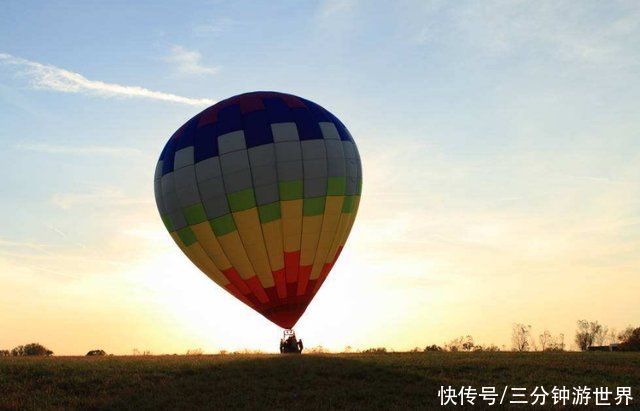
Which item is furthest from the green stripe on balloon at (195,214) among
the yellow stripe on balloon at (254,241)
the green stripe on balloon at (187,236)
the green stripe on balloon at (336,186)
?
the green stripe on balloon at (336,186)

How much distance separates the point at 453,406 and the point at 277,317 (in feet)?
46.0

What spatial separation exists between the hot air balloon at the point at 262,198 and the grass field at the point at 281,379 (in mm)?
5492

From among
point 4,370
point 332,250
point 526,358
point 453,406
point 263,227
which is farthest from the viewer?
point 332,250

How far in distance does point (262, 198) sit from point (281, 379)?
10.3 m

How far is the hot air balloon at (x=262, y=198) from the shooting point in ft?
102

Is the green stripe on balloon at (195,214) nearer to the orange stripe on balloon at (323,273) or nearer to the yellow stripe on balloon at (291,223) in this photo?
the yellow stripe on balloon at (291,223)

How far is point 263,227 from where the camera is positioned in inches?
1228

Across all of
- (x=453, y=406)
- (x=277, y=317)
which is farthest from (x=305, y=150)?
(x=453, y=406)

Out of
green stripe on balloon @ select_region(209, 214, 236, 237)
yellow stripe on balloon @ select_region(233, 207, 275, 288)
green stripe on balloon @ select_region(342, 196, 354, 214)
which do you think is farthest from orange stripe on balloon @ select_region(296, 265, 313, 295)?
green stripe on balloon @ select_region(209, 214, 236, 237)

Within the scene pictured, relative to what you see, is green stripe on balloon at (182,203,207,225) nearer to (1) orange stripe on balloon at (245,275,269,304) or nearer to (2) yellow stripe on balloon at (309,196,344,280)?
(1) orange stripe on balloon at (245,275,269,304)

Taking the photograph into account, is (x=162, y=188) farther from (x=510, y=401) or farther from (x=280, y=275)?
(x=510, y=401)

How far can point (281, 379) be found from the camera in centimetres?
2272

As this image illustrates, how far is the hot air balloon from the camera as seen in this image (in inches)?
1228

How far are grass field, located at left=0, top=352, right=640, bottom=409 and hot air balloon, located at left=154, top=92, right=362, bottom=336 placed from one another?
5492 millimetres
